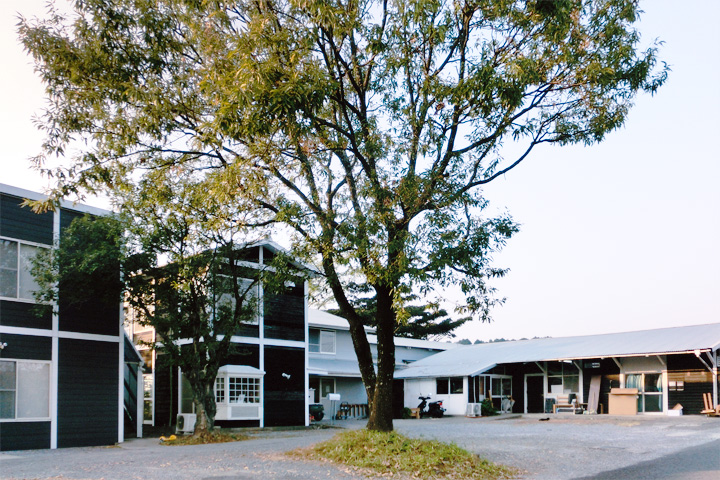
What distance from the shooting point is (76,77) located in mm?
12906

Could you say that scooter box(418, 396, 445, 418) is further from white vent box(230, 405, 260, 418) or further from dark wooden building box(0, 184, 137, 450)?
dark wooden building box(0, 184, 137, 450)

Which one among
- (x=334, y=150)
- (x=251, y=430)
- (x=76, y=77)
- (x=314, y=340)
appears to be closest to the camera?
(x=76, y=77)

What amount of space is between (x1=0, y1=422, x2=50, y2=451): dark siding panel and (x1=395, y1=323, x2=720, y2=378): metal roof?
20187mm

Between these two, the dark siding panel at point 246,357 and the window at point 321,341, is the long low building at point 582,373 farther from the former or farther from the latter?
the dark siding panel at point 246,357

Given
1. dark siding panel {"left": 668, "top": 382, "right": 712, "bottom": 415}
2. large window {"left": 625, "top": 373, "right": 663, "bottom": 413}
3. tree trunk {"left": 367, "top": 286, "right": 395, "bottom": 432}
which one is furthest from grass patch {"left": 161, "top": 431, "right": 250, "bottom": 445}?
dark siding panel {"left": 668, "top": 382, "right": 712, "bottom": 415}

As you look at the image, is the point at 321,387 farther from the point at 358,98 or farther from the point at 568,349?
the point at 358,98

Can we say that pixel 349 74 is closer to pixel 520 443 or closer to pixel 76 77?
pixel 76 77

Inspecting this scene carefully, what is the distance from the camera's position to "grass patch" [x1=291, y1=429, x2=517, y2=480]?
11.8 metres

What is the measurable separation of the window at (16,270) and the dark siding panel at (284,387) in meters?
10.5

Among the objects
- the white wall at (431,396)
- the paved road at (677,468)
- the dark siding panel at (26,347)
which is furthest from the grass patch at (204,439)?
the white wall at (431,396)

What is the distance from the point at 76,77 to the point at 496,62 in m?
7.80

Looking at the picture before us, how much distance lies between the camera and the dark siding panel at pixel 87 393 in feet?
59.1

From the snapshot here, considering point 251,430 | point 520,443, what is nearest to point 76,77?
point 520,443

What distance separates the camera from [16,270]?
17250mm
